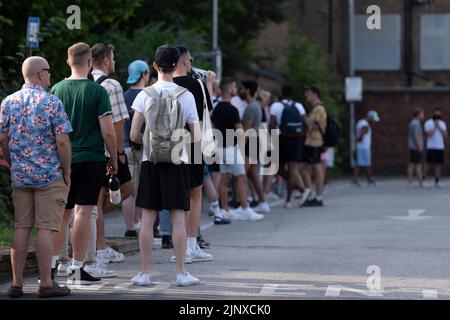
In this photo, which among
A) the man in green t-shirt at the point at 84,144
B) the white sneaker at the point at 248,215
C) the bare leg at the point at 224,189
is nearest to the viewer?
the man in green t-shirt at the point at 84,144

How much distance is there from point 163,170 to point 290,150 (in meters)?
10.3

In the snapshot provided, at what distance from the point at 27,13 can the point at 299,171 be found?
542cm

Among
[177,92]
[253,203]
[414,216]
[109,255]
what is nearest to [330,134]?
[253,203]

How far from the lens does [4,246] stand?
11445 millimetres

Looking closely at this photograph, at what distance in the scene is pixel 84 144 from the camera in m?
10.4

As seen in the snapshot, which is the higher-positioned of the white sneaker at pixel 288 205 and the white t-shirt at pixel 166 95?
the white t-shirt at pixel 166 95

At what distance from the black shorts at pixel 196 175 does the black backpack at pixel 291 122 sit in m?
8.65

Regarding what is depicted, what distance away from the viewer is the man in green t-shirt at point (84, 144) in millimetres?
10352

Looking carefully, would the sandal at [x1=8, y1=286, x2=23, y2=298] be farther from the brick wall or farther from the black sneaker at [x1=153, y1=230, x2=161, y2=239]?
the brick wall

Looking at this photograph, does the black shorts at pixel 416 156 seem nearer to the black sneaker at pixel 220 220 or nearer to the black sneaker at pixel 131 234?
the black sneaker at pixel 220 220

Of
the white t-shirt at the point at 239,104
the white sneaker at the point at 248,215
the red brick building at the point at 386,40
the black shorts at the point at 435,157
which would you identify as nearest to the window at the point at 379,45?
the red brick building at the point at 386,40

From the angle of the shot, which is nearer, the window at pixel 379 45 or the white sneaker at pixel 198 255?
the white sneaker at pixel 198 255
